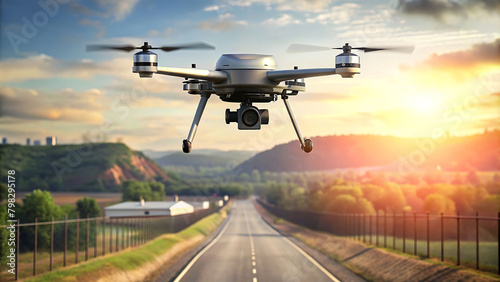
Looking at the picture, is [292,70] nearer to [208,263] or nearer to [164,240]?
[208,263]

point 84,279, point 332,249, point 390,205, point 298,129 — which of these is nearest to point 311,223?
point 332,249

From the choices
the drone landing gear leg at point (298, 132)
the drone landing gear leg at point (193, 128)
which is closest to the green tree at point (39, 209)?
the drone landing gear leg at point (193, 128)

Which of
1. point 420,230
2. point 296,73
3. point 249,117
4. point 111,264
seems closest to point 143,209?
point 420,230

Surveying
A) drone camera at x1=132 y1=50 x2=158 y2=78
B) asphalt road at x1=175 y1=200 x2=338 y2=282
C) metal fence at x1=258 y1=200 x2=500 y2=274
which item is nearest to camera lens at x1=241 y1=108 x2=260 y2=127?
drone camera at x1=132 y1=50 x2=158 y2=78

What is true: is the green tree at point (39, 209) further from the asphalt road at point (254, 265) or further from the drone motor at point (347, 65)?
the drone motor at point (347, 65)

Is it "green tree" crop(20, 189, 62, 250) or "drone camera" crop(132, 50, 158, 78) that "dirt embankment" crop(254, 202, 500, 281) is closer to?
"drone camera" crop(132, 50, 158, 78)

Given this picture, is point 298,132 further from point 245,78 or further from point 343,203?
point 343,203
